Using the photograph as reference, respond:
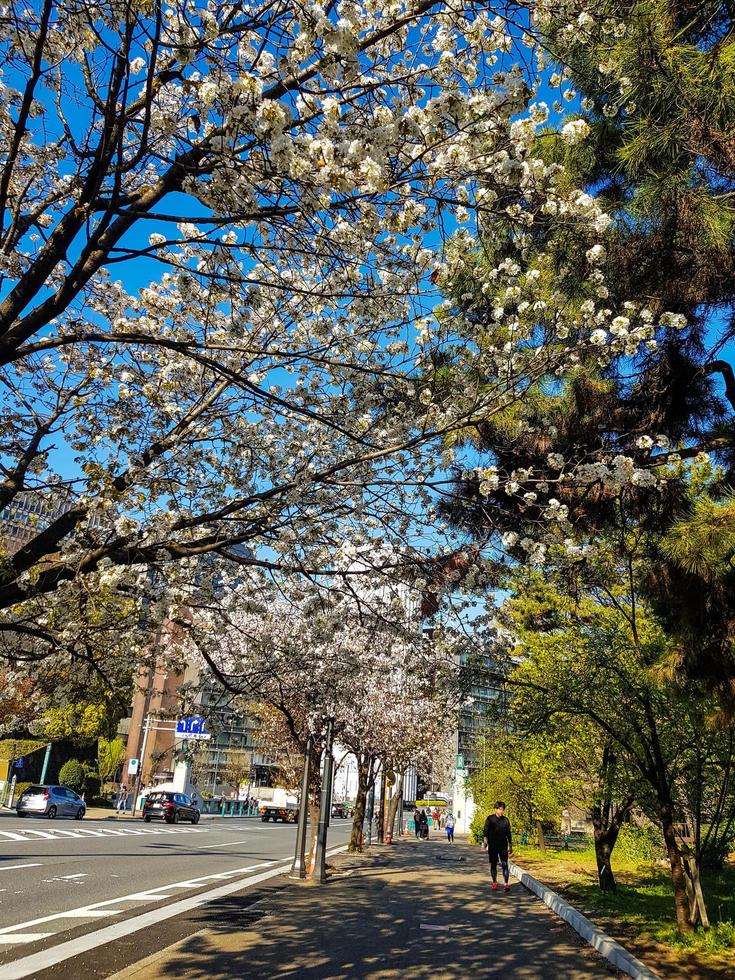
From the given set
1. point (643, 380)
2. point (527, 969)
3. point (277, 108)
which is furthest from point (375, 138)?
point (527, 969)

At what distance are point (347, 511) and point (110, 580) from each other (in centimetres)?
209

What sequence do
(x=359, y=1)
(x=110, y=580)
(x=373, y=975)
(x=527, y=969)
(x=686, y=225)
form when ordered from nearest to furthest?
(x=359, y=1), (x=110, y=580), (x=686, y=225), (x=373, y=975), (x=527, y=969)

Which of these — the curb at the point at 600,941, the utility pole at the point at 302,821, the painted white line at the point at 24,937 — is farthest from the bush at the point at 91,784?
the painted white line at the point at 24,937

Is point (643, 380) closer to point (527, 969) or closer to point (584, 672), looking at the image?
point (584, 672)

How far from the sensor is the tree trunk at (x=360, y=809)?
24.0 m

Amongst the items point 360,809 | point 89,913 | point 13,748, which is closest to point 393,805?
point 360,809

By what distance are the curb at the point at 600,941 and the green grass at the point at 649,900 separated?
381mm

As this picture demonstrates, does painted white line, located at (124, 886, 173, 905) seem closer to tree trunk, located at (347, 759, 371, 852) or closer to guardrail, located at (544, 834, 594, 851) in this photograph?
tree trunk, located at (347, 759, 371, 852)

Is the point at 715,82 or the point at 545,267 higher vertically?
the point at 715,82

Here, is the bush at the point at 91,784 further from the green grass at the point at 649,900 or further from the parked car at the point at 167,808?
the green grass at the point at 649,900

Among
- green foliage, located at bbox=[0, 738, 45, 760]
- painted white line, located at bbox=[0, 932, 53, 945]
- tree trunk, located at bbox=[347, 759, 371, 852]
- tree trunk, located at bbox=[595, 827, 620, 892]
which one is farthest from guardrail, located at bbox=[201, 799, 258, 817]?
painted white line, located at bbox=[0, 932, 53, 945]

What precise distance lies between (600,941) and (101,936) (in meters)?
5.45

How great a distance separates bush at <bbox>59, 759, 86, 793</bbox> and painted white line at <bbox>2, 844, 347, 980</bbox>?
36.7 m

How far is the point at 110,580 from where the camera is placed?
16.6 feet
